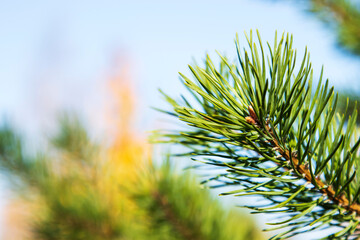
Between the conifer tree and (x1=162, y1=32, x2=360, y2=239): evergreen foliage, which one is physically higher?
(x1=162, y1=32, x2=360, y2=239): evergreen foliage

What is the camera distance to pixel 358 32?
25.6 inches

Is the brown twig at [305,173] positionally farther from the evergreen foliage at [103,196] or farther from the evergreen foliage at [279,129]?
the evergreen foliage at [103,196]

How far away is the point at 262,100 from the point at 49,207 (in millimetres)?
542

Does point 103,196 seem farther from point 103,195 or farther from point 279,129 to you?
point 279,129

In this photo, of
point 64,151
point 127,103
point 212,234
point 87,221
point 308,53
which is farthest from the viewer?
point 127,103

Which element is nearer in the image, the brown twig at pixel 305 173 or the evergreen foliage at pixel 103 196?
the brown twig at pixel 305 173

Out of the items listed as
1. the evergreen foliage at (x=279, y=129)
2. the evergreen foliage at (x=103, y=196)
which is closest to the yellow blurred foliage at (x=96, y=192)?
the evergreen foliage at (x=103, y=196)

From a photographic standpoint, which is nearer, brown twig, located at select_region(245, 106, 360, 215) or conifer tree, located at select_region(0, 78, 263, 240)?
brown twig, located at select_region(245, 106, 360, 215)

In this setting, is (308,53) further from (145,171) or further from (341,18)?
(341,18)

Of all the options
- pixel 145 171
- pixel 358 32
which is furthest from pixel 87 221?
pixel 358 32

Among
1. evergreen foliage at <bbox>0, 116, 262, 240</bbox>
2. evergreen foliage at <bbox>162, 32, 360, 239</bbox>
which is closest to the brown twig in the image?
evergreen foliage at <bbox>162, 32, 360, 239</bbox>

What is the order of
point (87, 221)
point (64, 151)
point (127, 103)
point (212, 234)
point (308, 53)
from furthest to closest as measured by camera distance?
point (127, 103), point (64, 151), point (87, 221), point (212, 234), point (308, 53)

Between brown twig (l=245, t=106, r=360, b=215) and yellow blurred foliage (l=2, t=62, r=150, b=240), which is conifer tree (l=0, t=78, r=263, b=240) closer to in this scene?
yellow blurred foliage (l=2, t=62, r=150, b=240)

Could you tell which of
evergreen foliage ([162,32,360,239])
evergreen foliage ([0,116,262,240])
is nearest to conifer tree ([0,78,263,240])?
evergreen foliage ([0,116,262,240])
